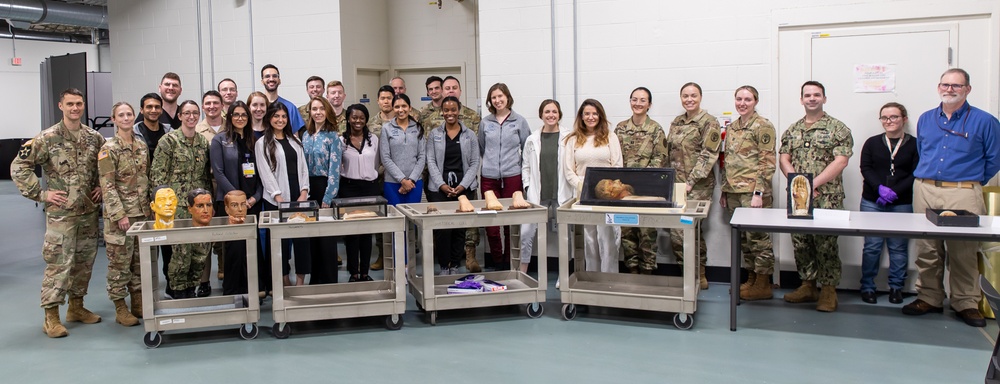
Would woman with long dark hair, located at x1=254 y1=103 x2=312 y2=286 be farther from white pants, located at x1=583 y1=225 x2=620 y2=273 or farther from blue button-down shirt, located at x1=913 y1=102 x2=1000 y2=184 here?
blue button-down shirt, located at x1=913 y1=102 x2=1000 y2=184

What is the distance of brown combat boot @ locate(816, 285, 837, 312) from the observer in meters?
5.12

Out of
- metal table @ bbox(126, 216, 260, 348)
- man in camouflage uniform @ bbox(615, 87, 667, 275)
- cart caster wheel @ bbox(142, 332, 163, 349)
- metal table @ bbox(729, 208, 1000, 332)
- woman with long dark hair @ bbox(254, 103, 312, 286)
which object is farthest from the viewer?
man in camouflage uniform @ bbox(615, 87, 667, 275)

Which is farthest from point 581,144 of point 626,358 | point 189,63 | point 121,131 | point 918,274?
point 189,63

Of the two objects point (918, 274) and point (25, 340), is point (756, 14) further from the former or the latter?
point (25, 340)

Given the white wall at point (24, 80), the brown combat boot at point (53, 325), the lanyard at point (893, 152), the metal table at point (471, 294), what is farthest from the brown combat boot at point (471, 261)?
the white wall at point (24, 80)

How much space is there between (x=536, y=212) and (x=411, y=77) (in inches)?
186

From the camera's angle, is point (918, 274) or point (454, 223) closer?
point (454, 223)

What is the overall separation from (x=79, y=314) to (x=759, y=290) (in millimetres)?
4648

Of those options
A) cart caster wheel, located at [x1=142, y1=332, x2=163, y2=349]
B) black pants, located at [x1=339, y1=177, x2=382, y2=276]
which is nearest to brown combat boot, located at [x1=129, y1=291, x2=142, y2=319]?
cart caster wheel, located at [x1=142, y1=332, x2=163, y2=349]

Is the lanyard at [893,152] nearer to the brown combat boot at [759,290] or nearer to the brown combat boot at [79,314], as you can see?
the brown combat boot at [759,290]

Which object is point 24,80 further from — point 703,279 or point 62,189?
point 703,279

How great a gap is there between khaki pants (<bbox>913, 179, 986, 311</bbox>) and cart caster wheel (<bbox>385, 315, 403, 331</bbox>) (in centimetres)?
327

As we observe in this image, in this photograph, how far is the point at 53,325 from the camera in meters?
4.83

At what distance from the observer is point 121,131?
193 inches
